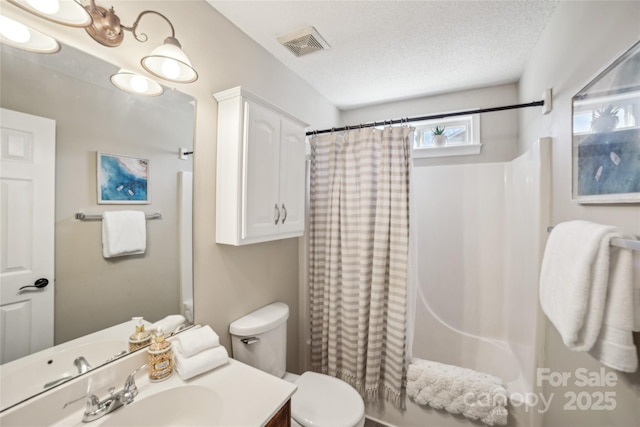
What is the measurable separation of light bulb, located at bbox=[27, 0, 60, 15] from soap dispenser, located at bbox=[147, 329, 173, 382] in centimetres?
119

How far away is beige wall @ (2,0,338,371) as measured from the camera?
107 centimetres

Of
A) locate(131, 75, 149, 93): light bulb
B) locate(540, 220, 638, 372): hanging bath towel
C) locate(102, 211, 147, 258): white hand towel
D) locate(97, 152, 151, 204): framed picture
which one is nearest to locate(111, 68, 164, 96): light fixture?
locate(131, 75, 149, 93): light bulb

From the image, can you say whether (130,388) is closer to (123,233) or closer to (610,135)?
(123,233)

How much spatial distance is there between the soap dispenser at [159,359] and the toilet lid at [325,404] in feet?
2.25

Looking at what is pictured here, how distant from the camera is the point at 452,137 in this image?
2500 mm

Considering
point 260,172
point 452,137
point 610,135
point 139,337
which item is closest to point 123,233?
point 139,337

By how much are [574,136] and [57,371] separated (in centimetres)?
219

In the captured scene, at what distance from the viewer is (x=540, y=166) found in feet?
4.57

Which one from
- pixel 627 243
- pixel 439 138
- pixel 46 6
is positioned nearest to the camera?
pixel 627 243

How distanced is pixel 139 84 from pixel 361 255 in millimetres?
1515

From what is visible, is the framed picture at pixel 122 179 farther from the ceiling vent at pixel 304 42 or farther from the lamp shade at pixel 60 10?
the ceiling vent at pixel 304 42

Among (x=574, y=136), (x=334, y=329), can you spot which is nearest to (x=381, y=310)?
(x=334, y=329)

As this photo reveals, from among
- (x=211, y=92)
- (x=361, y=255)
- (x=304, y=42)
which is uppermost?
(x=304, y=42)

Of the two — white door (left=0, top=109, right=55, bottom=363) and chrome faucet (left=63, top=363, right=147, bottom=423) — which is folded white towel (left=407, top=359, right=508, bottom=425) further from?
white door (left=0, top=109, right=55, bottom=363)
